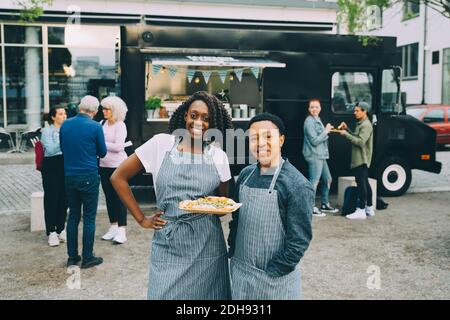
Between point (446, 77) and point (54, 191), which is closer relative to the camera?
point (54, 191)

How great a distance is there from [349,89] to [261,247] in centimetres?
775

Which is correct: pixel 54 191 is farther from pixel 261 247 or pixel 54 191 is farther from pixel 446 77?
pixel 446 77

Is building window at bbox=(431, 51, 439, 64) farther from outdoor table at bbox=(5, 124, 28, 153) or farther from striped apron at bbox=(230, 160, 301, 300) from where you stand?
striped apron at bbox=(230, 160, 301, 300)

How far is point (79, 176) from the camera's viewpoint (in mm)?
5898

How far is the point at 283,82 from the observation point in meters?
9.83

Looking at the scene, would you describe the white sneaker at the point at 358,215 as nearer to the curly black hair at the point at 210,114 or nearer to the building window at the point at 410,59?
the curly black hair at the point at 210,114

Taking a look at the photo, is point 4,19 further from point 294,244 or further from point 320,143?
point 294,244

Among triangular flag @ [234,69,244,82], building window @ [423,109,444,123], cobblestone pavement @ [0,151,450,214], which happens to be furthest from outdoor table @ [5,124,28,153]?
building window @ [423,109,444,123]

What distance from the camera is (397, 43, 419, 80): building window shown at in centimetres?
3013

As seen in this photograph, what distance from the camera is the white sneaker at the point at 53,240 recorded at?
7.00 metres

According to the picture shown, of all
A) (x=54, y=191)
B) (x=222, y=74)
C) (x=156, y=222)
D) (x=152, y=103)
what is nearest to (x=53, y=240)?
(x=54, y=191)

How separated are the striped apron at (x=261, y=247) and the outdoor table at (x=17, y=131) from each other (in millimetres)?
14560

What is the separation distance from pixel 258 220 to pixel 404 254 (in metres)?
4.32

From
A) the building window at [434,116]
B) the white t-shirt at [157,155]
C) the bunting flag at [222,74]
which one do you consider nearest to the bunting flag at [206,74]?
the bunting flag at [222,74]
